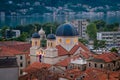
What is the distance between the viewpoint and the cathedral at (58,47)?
25.3 m

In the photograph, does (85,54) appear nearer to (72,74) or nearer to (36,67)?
(36,67)

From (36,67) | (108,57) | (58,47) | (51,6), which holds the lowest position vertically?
(36,67)

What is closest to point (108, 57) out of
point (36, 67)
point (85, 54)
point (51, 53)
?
point (85, 54)

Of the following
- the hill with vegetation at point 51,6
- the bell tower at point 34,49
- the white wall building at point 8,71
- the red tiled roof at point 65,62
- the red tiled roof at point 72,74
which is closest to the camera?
the white wall building at point 8,71

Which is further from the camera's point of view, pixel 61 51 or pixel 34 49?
pixel 34 49

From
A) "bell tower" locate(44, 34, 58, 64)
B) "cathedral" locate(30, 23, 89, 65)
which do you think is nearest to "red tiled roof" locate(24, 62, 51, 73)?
"bell tower" locate(44, 34, 58, 64)

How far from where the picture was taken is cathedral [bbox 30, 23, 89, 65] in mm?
25312

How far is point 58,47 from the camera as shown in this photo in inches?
1046

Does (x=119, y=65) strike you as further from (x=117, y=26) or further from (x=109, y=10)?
(x=109, y=10)

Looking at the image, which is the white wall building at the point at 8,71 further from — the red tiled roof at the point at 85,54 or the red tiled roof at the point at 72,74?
the red tiled roof at the point at 85,54

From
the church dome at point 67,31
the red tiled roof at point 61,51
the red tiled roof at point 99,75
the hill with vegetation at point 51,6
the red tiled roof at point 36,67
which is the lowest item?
the red tiled roof at point 36,67

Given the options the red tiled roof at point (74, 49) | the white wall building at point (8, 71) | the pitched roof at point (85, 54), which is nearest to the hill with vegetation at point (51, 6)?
the red tiled roof at point (74, 49)

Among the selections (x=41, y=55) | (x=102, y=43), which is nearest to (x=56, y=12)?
(x=102, y=43)

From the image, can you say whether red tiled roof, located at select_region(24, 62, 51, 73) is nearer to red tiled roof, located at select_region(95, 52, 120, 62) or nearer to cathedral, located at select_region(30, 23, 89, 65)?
cathedral, located at select_region(30, 23, 89, 65)
